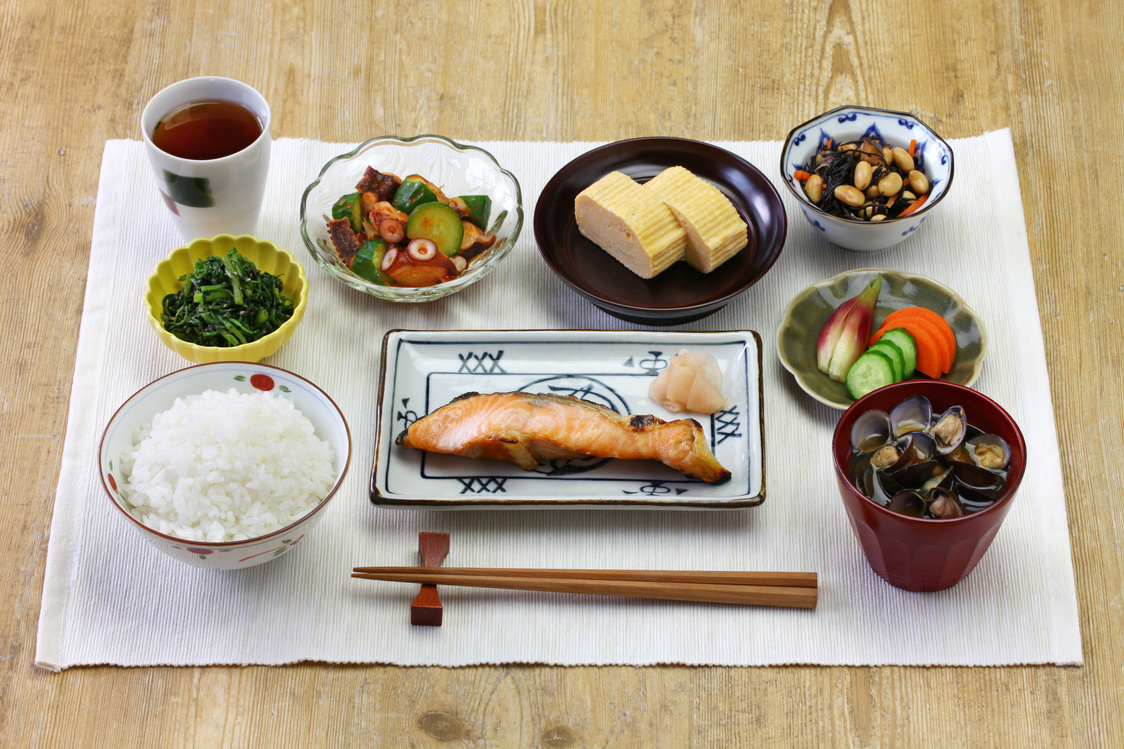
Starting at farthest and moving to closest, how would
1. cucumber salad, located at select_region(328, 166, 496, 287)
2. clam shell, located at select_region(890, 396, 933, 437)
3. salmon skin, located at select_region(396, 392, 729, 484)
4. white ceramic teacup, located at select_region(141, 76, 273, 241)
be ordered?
cucumber salad, located at select_region(328, 166, 496, 287)
white ceramic teacup, located at select_region(141, 76, 273, 241)
salmon skin, located at select_region(396, 392, 729, 484)
clam shell, located at select_region(890, 396, 933, 437)

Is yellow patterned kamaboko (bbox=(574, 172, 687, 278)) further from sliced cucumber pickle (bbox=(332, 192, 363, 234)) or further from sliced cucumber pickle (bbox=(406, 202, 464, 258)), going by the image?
sliced cucumber pickle (bbox=(332, 192, 363, 234))

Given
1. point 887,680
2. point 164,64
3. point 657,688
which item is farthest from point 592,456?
point 164,64

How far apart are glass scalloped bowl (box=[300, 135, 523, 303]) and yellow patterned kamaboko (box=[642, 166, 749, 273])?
1.31 ft

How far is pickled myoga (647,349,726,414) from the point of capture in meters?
2.21

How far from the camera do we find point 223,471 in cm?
191

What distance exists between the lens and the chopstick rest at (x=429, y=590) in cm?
198

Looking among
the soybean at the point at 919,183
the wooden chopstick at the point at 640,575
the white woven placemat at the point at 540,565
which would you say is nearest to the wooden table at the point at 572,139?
the white woven placemat at the point at 540,565

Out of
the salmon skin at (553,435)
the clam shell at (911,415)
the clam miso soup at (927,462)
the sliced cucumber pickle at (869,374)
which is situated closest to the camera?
the clam miso soup at (927,462)

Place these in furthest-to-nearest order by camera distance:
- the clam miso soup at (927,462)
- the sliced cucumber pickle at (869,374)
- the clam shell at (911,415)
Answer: the sliced cucumber pickle at (869,374)
the clam shell at (911,415)
the clam miso soup at (927,462)

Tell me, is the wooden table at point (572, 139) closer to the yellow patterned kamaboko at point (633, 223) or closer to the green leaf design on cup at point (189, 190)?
the green leaf design on cup at point (189, 190)

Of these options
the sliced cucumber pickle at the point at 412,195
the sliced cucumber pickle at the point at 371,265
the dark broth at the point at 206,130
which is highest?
the dark broth at the point at 206,130

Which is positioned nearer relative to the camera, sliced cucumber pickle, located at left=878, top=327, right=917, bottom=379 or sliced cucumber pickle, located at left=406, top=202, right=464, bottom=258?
sliced cucumber pickle, located at left=878, top=327, right=917, bottom=379

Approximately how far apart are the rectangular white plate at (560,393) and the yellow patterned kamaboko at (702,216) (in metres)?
0.26

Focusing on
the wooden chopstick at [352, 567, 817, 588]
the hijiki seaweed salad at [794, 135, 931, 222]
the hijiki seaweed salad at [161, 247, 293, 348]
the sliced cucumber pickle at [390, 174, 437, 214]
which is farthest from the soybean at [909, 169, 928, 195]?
the hijiki seaweed salad at [161, 247, 293, 348]
